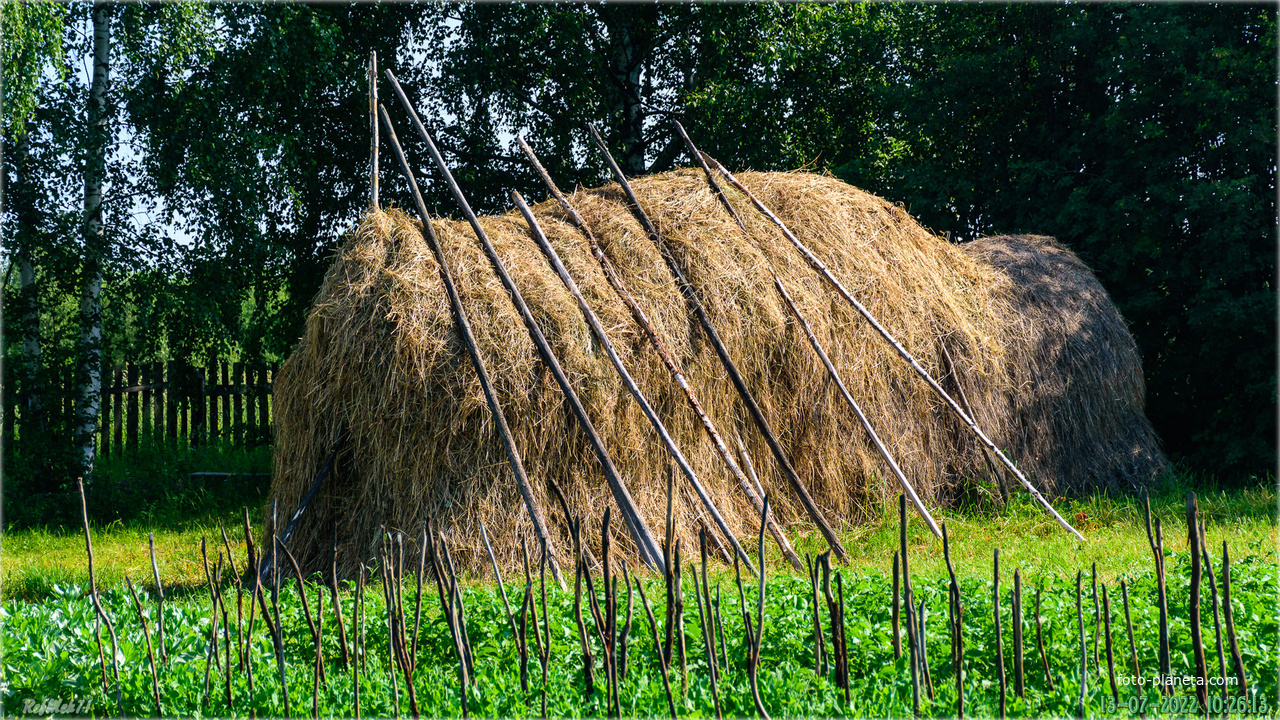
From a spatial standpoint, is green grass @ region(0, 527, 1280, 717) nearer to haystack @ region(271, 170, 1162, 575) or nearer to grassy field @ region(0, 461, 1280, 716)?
grassy field @ region(0, 461, 1280, 716)

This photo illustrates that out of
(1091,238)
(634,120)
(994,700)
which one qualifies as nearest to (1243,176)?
(1091,238)

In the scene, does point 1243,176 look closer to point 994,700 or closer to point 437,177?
point 994,700

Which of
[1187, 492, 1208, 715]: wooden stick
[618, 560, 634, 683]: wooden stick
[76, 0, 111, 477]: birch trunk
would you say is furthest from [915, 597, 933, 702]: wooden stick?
[76, 0, 111, 477]: birch trunk

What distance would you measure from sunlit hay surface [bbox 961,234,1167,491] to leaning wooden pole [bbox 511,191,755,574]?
392 centimetres

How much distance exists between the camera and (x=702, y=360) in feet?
23.1

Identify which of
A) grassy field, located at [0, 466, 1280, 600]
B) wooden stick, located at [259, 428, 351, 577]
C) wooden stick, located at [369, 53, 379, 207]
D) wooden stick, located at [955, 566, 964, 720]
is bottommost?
grassy field, located at [0, 466, 1280, 600]

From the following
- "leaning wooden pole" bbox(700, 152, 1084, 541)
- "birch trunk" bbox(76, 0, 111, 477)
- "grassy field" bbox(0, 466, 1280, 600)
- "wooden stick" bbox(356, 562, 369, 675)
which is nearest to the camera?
"wooden stick" bbox(356, 562, 369, 675)

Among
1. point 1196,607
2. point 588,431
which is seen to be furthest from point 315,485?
point 1196,607

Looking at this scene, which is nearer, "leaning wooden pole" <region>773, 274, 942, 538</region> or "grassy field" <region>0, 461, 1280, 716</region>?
"grassy field" <region>0, 461, 1280, 716</region>

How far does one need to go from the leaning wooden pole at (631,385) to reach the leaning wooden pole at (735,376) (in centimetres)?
59

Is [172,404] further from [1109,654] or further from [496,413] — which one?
[1109,654]

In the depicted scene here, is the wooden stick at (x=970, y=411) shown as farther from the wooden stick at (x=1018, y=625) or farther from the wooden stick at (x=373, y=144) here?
the wooden stick at (x=373, y=144)

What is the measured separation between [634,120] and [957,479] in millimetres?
8062

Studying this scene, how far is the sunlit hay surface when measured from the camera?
866cm
